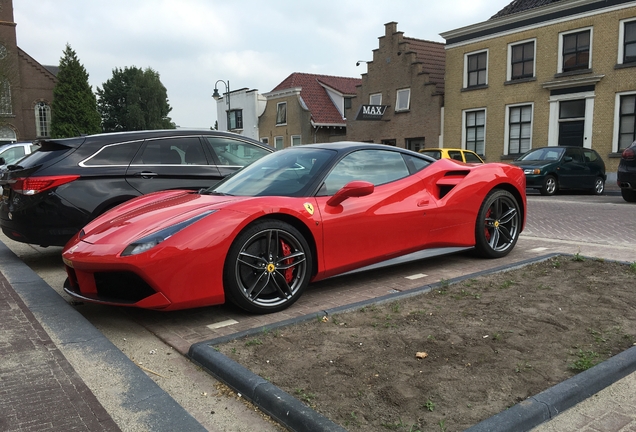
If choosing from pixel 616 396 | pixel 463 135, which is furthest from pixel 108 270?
pixel 463 135

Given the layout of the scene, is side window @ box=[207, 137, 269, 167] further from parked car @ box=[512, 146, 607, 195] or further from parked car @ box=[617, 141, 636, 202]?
parked car @ box=[512, 146, 607, 195]

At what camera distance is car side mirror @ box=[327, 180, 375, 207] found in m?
4.09

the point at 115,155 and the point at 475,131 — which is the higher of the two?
the point at 475,131

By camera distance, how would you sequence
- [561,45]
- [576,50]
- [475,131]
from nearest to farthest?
[576,50], [561,45], [475,131]

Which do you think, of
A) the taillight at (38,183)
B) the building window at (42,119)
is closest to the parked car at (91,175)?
the taillight at (38,183)

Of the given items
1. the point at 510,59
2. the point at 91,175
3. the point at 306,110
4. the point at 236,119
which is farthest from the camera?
the point at 236,119

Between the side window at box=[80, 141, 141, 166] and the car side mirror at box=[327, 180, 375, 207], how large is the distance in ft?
9.40

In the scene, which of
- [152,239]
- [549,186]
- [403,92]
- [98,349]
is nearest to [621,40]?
[549,186]

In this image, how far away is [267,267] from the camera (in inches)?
151

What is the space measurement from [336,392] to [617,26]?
75.1ft

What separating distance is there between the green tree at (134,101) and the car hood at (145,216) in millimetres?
60548

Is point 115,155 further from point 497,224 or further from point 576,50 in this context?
point 576,50

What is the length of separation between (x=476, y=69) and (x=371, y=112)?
21.0 feet

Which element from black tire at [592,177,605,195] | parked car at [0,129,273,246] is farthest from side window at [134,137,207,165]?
black tire at [592,177,605,195]
